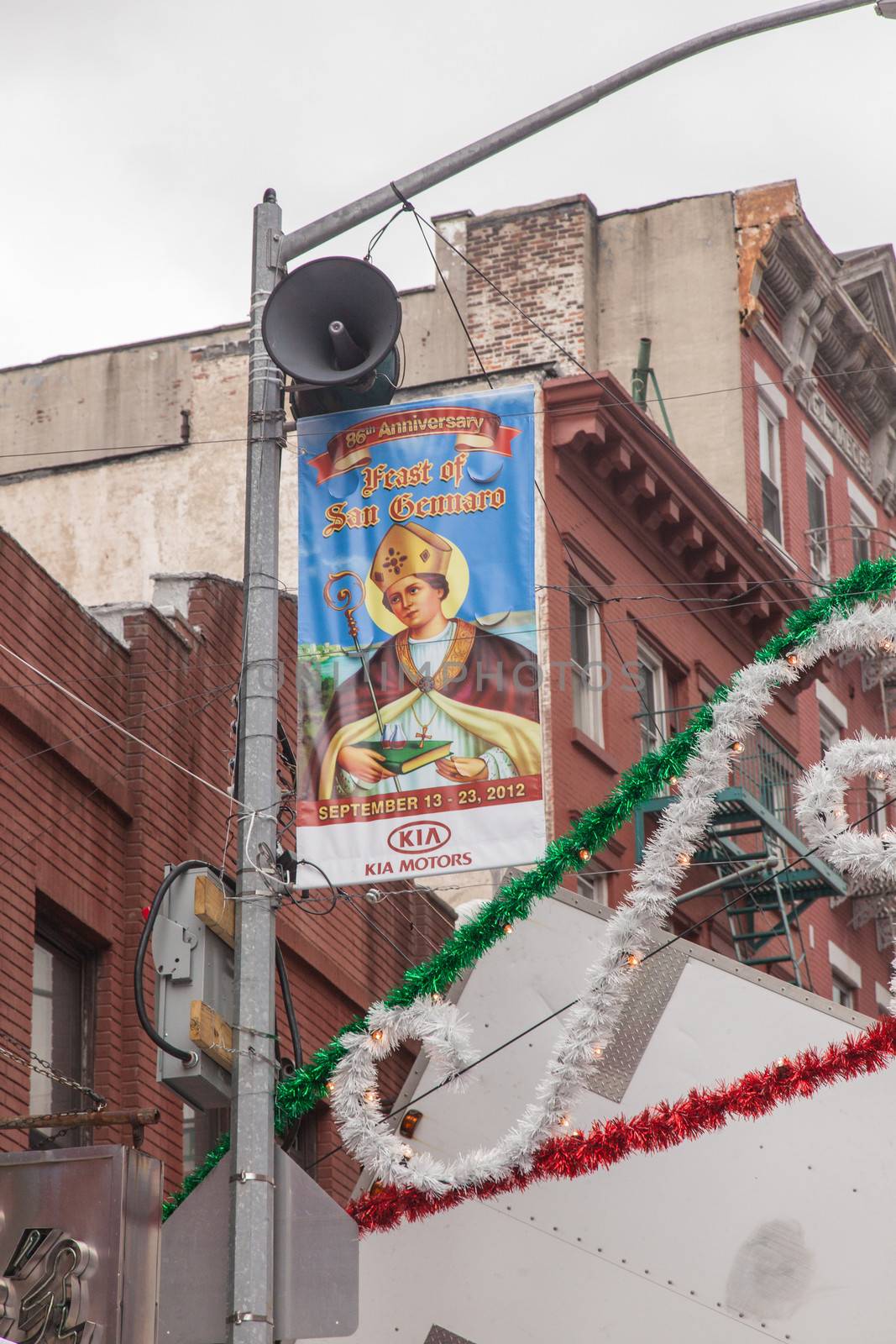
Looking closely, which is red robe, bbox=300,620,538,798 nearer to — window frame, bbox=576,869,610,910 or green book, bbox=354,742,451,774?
green book, bbox=354,742,451,774

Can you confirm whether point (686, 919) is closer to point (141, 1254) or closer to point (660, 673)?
point (660, 673)

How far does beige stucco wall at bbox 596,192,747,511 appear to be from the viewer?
27.7 metres

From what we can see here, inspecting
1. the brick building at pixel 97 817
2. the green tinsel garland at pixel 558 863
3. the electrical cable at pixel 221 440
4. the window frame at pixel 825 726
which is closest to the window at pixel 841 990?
the window frame at pixel 825 726

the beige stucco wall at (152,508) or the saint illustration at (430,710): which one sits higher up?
the beige stucco wall at (152,508)

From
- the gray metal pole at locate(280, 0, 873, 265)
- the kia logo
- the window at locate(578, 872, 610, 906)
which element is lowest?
the kia logo

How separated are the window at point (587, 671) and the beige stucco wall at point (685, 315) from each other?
4996 mm

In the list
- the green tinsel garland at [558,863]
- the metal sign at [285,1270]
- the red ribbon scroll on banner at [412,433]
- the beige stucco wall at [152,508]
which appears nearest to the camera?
the metal sign at [285,1270]

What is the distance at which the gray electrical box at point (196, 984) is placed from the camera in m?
9.88

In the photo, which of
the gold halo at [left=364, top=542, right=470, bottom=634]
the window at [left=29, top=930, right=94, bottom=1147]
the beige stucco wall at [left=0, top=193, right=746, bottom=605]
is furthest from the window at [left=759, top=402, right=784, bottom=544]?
the gold halo at [left=364, top=542, right=470, bottom=634]

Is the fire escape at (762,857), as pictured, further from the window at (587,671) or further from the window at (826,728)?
the window at (826,728)

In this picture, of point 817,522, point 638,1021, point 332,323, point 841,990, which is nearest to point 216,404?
point 817,522

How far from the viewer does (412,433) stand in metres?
11.2

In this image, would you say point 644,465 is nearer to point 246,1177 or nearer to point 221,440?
point 221,440

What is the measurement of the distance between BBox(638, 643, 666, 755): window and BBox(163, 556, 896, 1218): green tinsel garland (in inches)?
441
